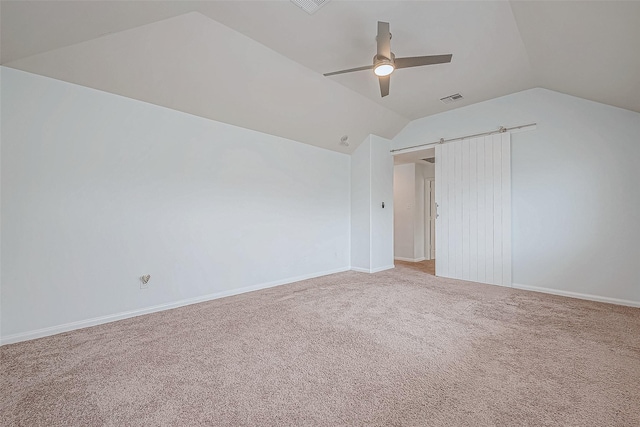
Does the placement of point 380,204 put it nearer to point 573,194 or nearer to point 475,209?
point 475,209

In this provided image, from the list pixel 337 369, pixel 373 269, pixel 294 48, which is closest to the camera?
pixel 337 369

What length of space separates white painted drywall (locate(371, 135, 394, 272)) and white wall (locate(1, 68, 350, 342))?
1682 millimetres

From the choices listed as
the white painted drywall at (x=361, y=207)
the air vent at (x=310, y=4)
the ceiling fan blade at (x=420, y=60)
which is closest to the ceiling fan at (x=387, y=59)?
the ceiling fan blade at (x=420, y=60)

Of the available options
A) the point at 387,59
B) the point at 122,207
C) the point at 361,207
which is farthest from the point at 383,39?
the point at 361,207

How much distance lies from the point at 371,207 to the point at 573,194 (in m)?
2.76

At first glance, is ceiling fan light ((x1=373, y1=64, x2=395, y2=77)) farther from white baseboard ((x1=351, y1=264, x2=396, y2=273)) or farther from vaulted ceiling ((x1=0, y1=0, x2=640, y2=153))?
white baseboard ((x1=351, y1=264, x2=396, y2=273))

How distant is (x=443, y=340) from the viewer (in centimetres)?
225

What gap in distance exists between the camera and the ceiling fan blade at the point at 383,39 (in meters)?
2.15

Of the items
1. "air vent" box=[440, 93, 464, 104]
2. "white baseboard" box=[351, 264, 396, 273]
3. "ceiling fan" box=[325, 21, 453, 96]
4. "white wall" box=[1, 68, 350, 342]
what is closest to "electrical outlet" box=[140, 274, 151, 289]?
"white wall" box=[1, 68, 350, 342]

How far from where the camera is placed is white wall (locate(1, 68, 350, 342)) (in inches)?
90.4

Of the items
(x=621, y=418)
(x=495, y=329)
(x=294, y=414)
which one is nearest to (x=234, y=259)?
(x=294, y=414)

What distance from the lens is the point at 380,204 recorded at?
520cm

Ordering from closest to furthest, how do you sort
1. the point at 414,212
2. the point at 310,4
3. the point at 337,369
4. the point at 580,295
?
1. the point at 337,369
2. the point at 310,4
3. the point at 580,295
4. the point at 414,212

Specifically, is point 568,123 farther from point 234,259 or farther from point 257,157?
point 234,259
